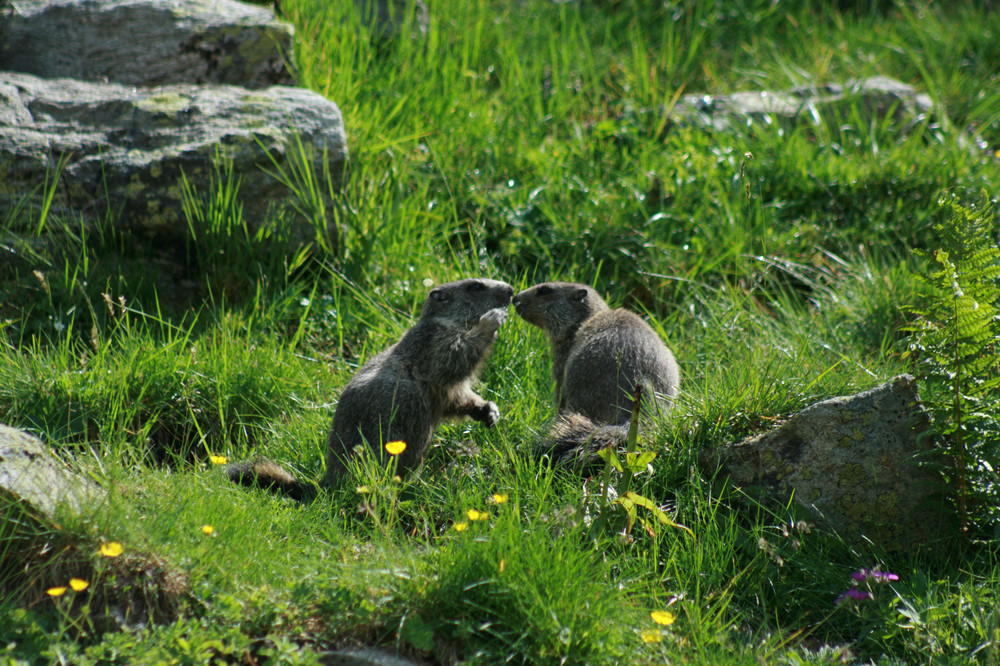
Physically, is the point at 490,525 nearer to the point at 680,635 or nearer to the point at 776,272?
the point at 680,635

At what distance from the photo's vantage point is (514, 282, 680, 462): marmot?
443 centimetres

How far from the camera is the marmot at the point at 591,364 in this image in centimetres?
443

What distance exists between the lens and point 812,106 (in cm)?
808

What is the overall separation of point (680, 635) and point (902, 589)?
1005mm

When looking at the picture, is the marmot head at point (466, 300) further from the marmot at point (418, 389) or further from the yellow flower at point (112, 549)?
the yellow flower at point (112, 549)

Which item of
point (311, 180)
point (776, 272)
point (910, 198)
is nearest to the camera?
point (311, 180)

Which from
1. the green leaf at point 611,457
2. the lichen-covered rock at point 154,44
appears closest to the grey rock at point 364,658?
the green leaf at point 611,457

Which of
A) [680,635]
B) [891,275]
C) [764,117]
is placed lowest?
[680,635]

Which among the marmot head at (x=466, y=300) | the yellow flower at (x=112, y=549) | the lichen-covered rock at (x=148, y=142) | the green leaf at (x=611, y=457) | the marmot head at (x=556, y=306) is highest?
the lichen-covered rock at (x=148, y=142)

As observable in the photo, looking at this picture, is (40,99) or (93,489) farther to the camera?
(40,99)

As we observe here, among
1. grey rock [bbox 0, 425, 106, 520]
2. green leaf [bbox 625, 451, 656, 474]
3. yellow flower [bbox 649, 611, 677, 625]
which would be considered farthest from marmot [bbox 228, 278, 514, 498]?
yellow flower [bbox 649, 611, 677, 625]

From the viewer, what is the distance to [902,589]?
371 cm

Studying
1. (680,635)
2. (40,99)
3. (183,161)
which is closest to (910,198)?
(680,635)

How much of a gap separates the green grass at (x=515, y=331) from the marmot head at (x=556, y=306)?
6.7 inches
